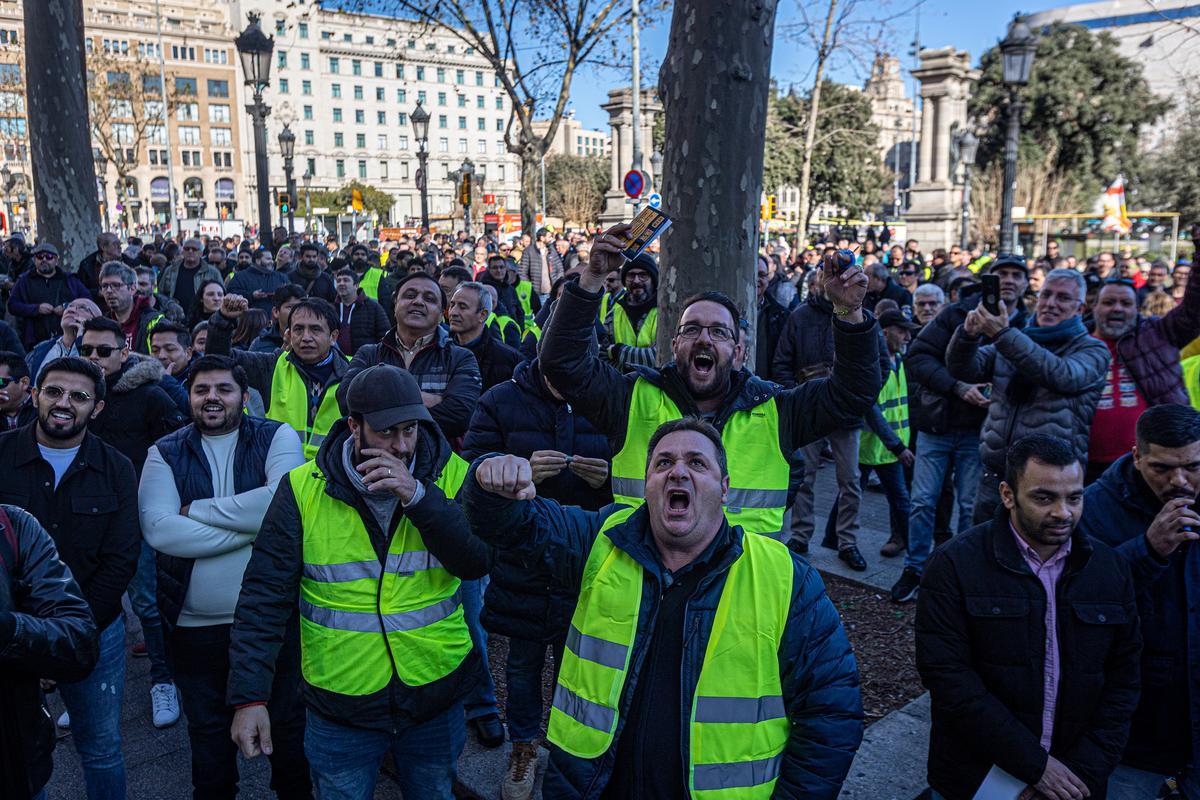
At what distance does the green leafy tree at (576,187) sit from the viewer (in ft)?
170

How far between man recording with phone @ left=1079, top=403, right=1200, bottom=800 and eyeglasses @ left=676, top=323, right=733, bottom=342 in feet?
5.26

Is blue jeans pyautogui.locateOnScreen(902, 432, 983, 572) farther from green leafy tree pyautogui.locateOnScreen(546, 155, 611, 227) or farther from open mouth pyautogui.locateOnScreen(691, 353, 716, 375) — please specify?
green leafy tree pyautogui.locateOnScreen(546, 155, 611, 227)

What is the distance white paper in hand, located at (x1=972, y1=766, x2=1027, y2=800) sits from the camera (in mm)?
3018

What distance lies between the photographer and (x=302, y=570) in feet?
10.3

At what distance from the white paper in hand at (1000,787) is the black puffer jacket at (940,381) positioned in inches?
136

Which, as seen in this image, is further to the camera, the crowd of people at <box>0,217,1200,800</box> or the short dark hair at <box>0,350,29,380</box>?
the short dark hair at <box>0,350,29,380</box>

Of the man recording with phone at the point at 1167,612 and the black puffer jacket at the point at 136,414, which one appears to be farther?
the black puffer jacket at the point at 136,414

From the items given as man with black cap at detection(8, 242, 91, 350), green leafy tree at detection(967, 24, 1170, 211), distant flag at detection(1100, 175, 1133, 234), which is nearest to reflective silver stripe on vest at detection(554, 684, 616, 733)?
man with black cap at detection(8, 242, 91, 350)

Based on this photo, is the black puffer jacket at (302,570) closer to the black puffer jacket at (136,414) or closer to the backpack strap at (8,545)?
the backpack strap at (8,545)

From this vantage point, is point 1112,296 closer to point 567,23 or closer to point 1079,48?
point 567,23

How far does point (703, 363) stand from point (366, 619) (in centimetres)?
152

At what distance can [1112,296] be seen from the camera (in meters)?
5.16

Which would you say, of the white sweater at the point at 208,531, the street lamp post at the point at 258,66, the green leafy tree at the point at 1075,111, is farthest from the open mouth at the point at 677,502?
the green leafy tree at the point at 1075,111

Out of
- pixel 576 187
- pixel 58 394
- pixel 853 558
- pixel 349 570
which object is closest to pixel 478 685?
pixel 349 570
